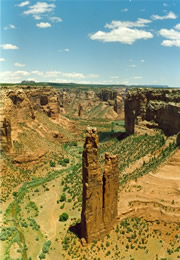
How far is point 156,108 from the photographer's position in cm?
6756

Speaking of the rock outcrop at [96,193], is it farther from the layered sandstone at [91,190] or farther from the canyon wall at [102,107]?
the canyon wall at [102,107]

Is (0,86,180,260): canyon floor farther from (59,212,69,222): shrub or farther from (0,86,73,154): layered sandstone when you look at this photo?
(0,86,73,154): layered sandstone

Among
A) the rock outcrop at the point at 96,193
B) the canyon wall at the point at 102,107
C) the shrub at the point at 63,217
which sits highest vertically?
the canyon wall at the point at 102,107

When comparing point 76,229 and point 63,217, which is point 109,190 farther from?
point 63,217

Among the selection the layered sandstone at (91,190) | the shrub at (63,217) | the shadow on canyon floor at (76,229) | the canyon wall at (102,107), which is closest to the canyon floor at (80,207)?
the shrub at (63,217)

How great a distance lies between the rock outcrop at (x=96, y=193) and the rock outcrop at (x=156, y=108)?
2863 cm

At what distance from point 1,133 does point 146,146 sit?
33.8 m

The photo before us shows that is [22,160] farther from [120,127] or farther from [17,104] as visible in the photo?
[120,127]

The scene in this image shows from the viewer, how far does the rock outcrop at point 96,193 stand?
105ft

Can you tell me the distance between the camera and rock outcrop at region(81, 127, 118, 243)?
105ft

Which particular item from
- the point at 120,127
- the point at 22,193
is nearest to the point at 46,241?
the point at 22,193

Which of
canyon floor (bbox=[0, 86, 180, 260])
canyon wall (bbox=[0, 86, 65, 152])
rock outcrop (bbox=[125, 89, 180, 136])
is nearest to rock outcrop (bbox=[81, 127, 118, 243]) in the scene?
canyon floor (bbox=[0, 86, 180, 260])

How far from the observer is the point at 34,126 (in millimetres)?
85875

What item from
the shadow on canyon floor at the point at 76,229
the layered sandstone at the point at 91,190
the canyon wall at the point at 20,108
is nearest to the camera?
the layered sandstone at the point at 91,190
